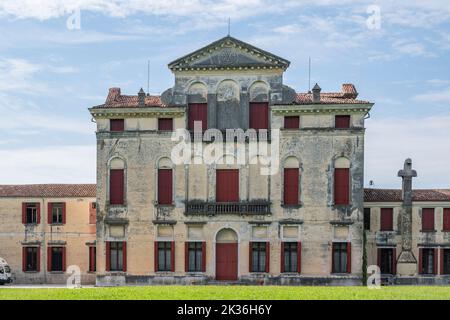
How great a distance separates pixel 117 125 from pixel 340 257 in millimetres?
15273

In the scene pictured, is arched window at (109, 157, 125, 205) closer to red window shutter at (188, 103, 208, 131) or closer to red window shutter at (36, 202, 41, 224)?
red window shutter at (188, 103, 208, 131)

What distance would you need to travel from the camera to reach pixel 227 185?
40.0 meters

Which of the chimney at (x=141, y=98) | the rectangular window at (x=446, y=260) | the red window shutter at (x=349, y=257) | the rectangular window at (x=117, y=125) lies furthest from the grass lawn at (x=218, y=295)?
the chimney at (x=141, y=98)

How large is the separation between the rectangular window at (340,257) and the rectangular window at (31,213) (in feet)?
63.1

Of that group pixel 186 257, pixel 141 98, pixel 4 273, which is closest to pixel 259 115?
pixel 141 98

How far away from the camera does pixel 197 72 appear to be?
40500 mm

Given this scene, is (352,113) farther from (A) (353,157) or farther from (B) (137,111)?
(B) (137,111)

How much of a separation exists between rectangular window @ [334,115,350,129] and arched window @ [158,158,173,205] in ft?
32.9

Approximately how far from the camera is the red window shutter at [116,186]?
1602 inches

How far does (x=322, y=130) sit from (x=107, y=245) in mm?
14365

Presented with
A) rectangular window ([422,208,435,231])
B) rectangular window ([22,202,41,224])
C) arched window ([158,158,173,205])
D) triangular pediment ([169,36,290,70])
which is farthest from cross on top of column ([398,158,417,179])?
rectangular window ([22,202,41,224])
